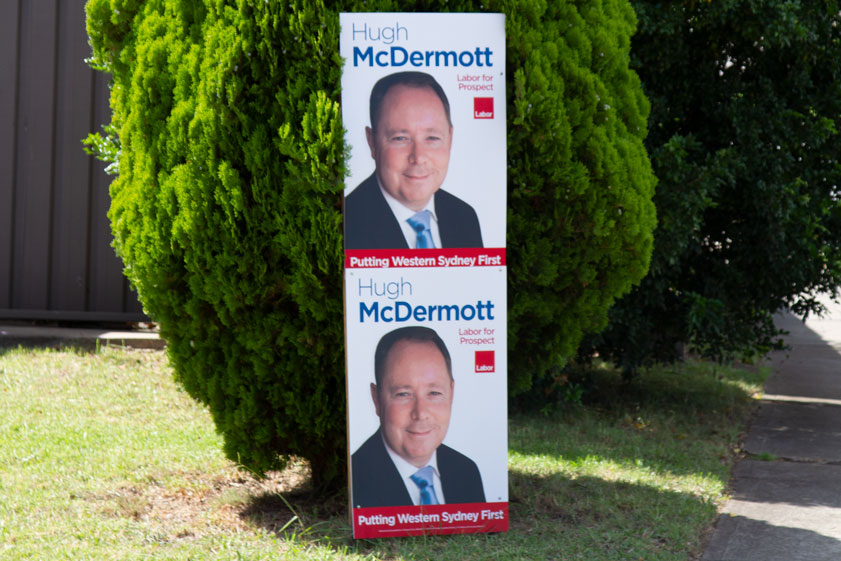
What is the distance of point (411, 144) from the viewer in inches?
153

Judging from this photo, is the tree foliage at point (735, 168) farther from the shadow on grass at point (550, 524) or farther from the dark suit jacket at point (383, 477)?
the dark suit jacket at point (383, 477)

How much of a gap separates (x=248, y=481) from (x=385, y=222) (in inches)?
66.8

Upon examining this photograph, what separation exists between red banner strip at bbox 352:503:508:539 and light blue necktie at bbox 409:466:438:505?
0.10 ft

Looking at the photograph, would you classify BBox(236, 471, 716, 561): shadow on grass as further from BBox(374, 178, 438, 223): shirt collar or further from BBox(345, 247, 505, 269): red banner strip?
BBox(374, 178, 438, 223): shirt collar

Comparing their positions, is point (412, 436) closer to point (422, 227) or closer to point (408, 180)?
point (422, 227)

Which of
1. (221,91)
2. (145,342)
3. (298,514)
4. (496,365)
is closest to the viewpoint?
(221,91)

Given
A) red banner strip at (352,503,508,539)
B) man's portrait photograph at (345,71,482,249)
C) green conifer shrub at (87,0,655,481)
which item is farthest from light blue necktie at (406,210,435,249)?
red banner strip at (352,503,508,539)

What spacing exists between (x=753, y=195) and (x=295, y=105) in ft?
11.4

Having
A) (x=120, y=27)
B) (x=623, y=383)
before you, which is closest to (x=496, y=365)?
(x=120, y=27)

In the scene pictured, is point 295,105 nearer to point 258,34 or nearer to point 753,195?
point 258,34

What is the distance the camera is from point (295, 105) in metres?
3.80

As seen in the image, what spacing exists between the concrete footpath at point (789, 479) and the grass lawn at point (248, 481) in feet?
0.46

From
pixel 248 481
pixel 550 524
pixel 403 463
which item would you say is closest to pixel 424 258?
pixel 403 463

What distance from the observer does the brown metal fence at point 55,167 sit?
7.62 metres
